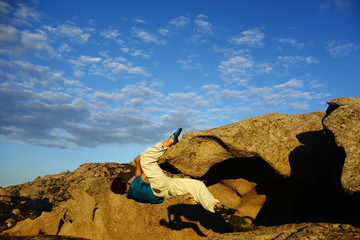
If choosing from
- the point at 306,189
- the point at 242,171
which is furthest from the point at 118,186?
the point at 306,189

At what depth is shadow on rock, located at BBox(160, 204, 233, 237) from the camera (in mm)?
12383

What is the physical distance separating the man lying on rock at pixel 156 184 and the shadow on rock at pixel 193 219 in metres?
5.31

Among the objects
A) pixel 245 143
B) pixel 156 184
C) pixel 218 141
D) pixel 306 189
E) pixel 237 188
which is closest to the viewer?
pixel 156 184

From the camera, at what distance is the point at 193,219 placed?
42.0 ft

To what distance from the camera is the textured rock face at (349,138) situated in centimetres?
676

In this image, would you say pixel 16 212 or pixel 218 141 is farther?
pixel 16 212

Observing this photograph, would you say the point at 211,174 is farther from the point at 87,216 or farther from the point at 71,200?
the point at 71,200

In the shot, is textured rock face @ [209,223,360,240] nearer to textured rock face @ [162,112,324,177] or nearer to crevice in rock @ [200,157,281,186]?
textured rock face @ [162,112,324,177]

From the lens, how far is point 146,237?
43.0 feet

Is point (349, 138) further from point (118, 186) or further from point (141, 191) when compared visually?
point (118, 186)

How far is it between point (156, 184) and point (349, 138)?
539 cm

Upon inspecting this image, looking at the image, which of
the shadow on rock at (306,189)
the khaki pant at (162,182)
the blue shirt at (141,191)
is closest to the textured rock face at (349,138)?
the shadow on rock at (306,189)

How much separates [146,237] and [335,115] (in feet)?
31.2

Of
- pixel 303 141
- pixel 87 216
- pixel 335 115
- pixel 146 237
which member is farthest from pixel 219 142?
pixel 87 216
